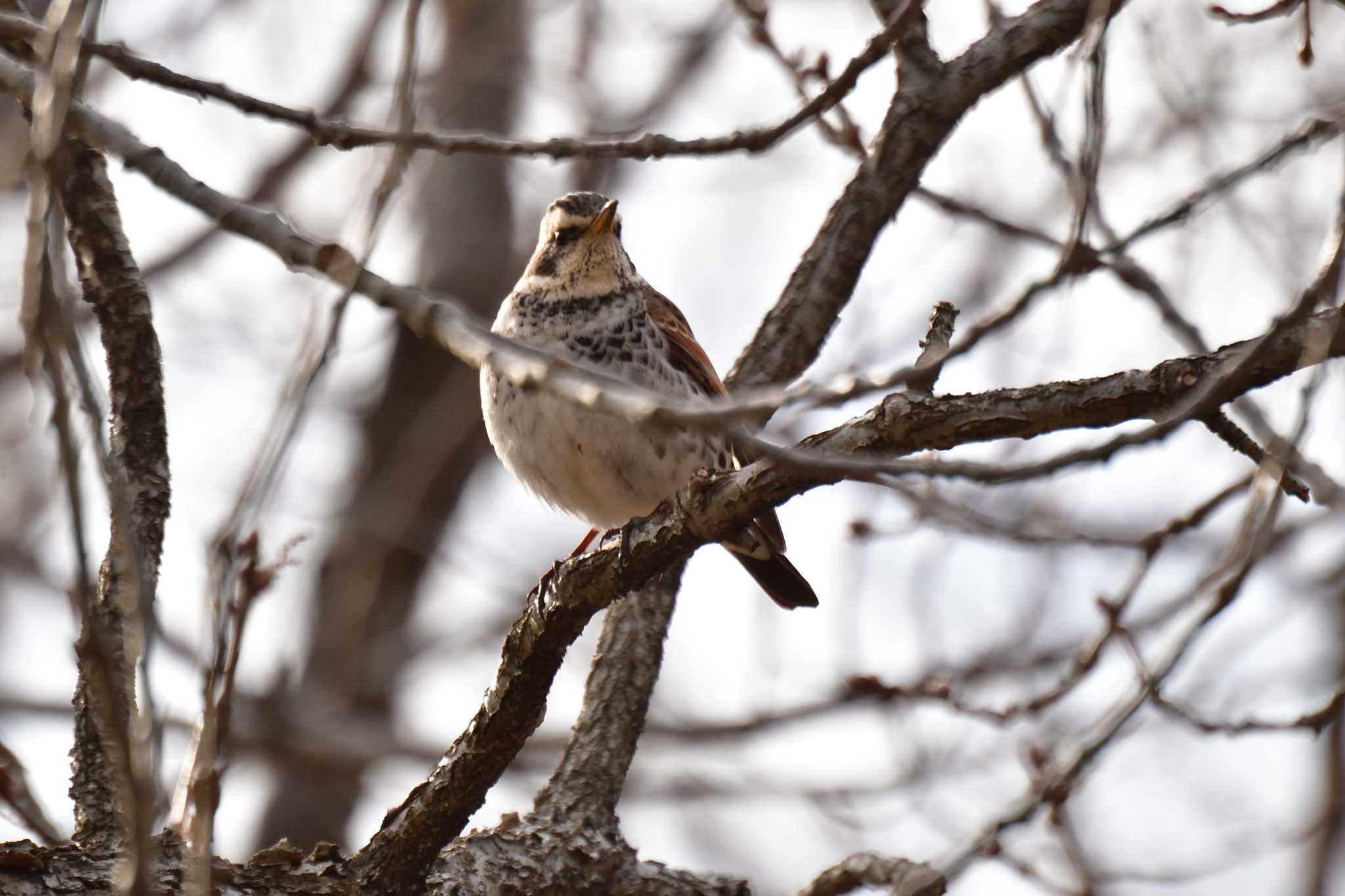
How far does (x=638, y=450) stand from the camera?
5781 mm

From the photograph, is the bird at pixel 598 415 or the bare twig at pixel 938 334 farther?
→ the bird at pixel 598 415

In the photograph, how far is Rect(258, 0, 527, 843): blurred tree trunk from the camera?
39.1 ft

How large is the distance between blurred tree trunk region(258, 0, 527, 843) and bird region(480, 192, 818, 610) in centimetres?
550

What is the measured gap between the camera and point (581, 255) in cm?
655

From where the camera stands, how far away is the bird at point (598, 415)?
5.71 m

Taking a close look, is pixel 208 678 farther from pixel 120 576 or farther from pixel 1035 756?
pixel 1035 756

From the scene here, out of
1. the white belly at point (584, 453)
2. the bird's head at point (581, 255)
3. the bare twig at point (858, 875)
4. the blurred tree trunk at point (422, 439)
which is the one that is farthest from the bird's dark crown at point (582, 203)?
the blurred tree trunk at point (422, 439)

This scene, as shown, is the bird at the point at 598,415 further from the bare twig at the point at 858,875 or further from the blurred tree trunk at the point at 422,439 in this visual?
the blurred tree trunk at the point at 422,439

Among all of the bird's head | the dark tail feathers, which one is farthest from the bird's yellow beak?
the dark tail feathers

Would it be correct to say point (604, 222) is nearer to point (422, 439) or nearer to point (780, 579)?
point (780, 579)

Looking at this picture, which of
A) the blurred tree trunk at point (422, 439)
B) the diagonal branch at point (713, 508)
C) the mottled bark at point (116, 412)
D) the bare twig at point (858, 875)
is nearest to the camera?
the diagonal branch at point (713, 508)

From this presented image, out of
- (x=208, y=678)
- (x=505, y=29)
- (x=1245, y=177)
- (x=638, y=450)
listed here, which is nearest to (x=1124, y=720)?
(x=1245, y=177)

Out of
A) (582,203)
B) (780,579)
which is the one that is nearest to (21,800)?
(780,579)

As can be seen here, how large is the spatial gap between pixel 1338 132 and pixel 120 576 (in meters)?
3.22
